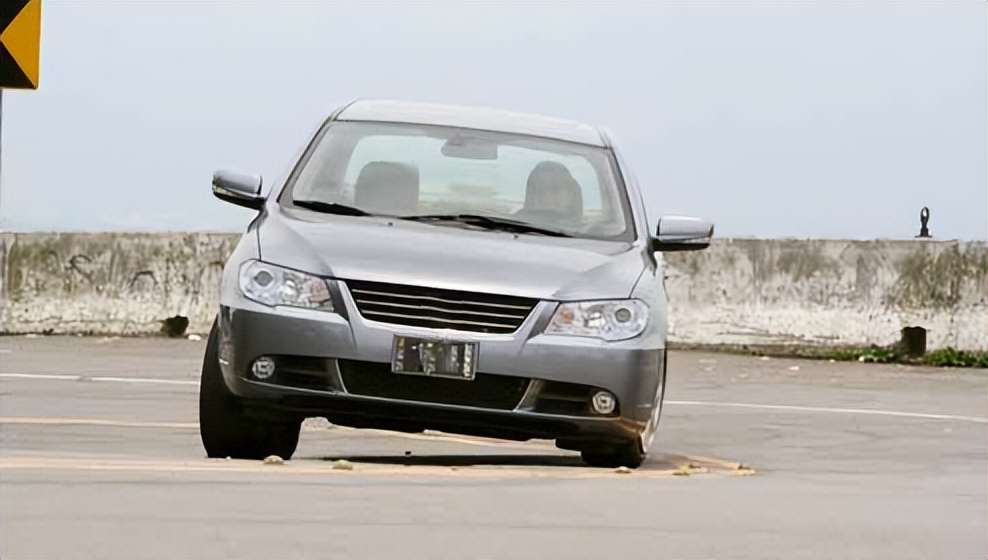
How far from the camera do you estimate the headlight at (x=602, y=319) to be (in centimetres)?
834

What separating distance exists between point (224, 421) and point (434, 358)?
3.28 ft

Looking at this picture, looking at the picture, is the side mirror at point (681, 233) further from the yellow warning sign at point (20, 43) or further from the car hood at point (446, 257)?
the yellow warning sign at point (20, 43)

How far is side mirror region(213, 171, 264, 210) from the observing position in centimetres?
927

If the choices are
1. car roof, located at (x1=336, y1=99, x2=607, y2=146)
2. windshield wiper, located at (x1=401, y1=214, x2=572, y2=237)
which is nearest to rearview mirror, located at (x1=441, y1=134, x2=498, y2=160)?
car roof, located at (x1=336, y1=99, x2=607, y2=146)

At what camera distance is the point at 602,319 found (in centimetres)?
843

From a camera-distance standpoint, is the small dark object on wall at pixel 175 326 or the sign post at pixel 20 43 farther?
the small dark object on wall at pixel 175 326

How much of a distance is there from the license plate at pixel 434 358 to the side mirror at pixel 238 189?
1.39 m

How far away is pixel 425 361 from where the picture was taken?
8.20 meters

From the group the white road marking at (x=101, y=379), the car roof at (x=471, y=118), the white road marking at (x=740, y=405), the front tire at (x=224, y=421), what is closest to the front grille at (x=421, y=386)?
the front tire at (x=224, y=421)

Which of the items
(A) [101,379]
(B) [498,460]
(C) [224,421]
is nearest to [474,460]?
(B) [498,460]

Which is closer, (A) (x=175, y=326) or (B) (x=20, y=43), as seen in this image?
(B) (x=20, y=43)

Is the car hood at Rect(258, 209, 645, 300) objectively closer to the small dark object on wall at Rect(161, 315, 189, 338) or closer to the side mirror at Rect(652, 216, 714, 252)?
the side mirror at Rect(652, 216, 714, 252)

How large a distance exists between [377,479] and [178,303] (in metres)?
12.6

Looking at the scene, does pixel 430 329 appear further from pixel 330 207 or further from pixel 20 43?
pixel 20 43
